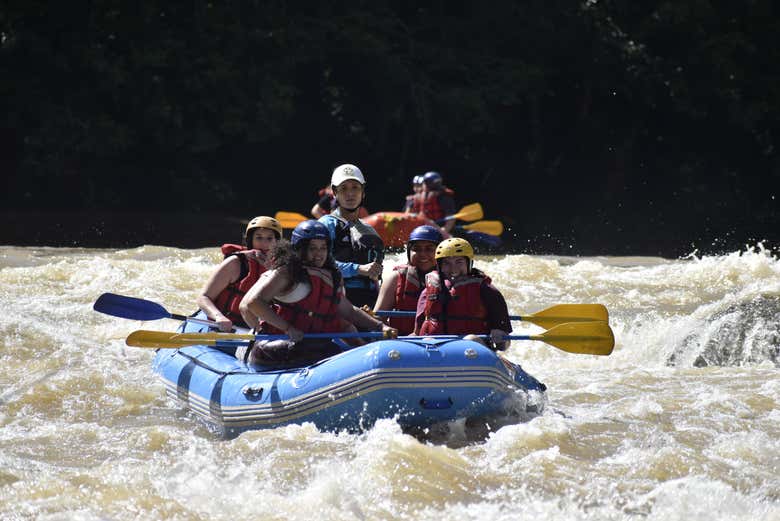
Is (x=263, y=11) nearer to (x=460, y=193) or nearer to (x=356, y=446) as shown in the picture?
(x=460, y=193)

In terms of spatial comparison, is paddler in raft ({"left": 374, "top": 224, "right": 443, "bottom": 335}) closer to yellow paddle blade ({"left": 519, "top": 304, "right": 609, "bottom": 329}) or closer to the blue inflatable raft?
yellow paddle blade ({"left": 519, "top": 304, "right": 609, "bottom": 329})

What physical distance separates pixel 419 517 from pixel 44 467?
1.85m

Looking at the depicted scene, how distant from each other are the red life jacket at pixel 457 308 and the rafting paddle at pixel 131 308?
4.34 feet

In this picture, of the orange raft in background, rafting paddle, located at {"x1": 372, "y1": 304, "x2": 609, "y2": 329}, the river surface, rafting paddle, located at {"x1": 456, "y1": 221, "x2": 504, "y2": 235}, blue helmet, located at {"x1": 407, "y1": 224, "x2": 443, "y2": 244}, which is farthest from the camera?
rafting paddle, located at {"x1": 456, "y1": 221, "x2": 504, "y2": 235}

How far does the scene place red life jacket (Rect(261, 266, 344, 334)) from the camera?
602 cm

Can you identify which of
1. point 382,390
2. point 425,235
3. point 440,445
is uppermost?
point 425,235

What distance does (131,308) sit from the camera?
690 centimetres

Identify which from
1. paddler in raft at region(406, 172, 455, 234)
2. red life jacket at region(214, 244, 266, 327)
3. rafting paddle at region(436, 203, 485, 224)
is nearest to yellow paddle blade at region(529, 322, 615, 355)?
red life jacket at region(214, 244, 266, 327)

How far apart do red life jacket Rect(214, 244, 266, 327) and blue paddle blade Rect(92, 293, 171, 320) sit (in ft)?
1.14

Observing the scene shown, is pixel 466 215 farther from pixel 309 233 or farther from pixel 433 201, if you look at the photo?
pixel 309 233

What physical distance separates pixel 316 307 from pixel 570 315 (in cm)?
172

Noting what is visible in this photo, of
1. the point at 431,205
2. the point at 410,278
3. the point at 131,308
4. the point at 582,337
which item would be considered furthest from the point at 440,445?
the point at 431,205

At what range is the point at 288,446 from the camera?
5.59 m

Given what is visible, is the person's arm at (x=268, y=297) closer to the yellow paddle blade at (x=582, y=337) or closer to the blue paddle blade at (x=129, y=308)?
the blue paddle blade at (x=129, y=308)
